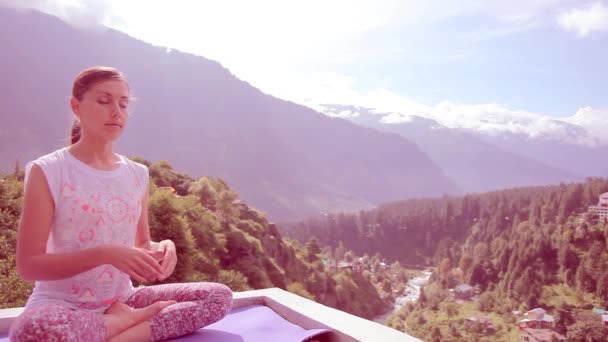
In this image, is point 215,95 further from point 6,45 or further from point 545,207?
point 545,207

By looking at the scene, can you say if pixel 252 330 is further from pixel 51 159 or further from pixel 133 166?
pixel 51 159

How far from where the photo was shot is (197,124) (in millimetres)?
136250

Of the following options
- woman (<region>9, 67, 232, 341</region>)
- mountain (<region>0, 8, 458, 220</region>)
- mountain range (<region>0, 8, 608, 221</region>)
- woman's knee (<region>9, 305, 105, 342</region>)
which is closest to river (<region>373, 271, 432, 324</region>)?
mountain range (<region>0, 8, 608, 221</region>)

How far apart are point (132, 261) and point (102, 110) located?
714 millimetres

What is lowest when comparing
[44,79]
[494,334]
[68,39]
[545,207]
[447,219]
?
[494,334]

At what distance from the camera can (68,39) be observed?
355 ft

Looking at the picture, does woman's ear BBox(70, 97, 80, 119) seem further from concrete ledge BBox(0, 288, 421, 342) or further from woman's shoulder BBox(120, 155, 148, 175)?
concrete ledge BBox(0, 288, 421, 342)

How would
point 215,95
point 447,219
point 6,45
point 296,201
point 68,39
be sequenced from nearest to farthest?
point 447,219, point 6,45, point 68,39, point 296,201, point 215,95

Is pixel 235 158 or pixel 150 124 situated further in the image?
pixel 235 158

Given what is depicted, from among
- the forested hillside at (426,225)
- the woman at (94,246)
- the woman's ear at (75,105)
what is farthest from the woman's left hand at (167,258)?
the forested hillside at (426,225)

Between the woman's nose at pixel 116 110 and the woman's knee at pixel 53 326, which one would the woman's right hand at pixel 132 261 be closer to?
the woman's knee at pixel 53 326

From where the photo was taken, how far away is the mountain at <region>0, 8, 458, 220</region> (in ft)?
302

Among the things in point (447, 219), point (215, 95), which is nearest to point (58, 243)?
point (447, 219)

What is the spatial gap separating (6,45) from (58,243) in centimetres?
11323
